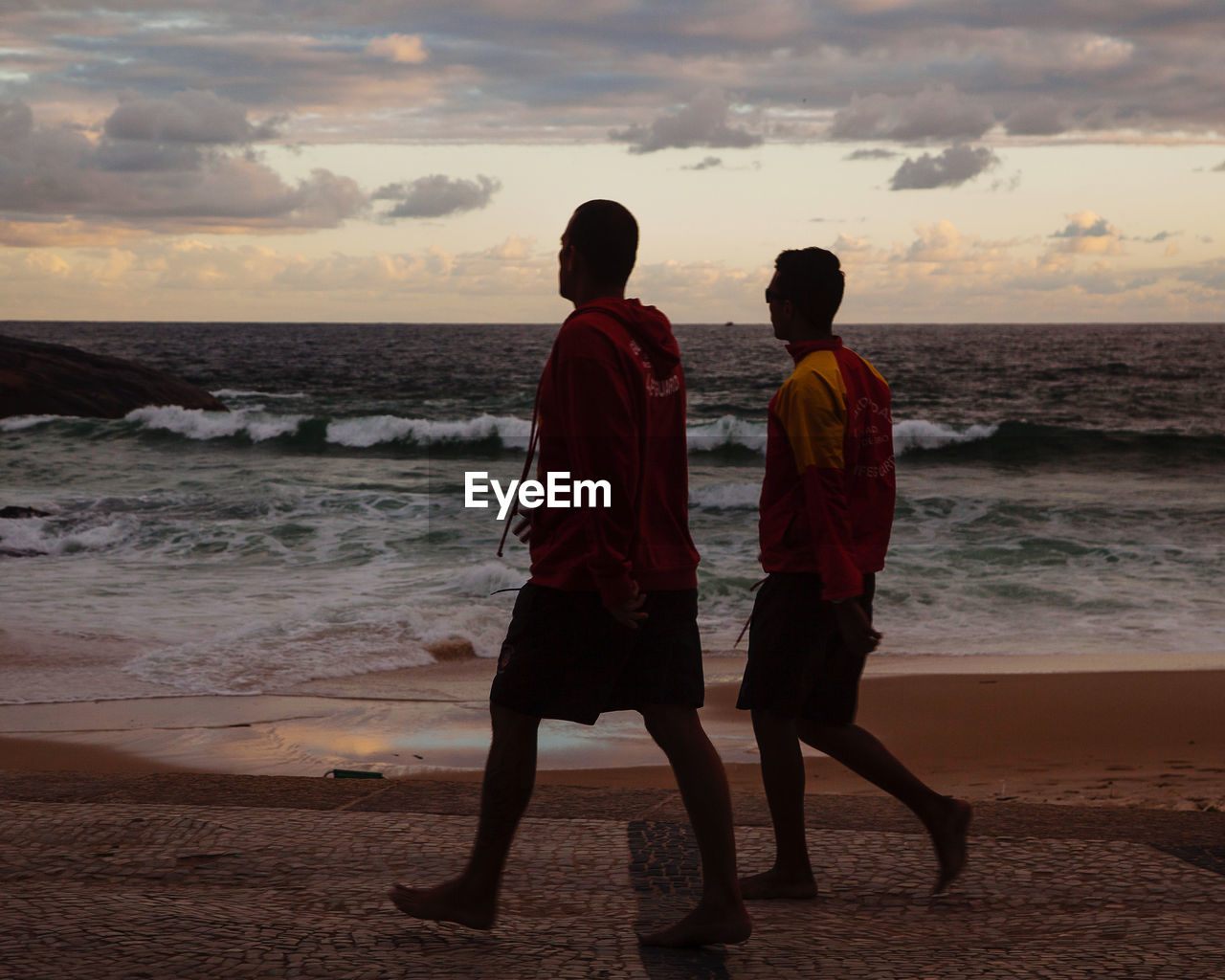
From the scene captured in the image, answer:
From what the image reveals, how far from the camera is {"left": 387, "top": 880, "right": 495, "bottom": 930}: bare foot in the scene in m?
2.53

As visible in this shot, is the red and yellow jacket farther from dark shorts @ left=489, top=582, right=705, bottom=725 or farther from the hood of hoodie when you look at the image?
Answer: dark shorts @ left=489, top=582, right=705, bottom=725

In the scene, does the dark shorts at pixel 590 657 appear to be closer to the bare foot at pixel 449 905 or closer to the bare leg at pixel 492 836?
the bare leg at pixel 492 836

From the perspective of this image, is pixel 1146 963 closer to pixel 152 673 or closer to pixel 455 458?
pixel 152 673

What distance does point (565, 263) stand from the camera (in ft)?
8.57

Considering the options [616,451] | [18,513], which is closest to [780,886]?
[616,451]

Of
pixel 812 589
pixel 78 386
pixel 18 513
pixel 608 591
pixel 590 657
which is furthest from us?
pixel 78 386

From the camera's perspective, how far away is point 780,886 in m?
2.92

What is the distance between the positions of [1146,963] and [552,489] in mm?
1455

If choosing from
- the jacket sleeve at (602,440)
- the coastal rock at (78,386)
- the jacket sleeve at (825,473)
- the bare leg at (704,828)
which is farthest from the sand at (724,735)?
the coastal rock at (78,386)

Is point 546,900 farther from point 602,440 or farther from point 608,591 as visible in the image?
point 602,440

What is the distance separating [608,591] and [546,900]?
2.81ft

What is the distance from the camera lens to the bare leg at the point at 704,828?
8.06 ft

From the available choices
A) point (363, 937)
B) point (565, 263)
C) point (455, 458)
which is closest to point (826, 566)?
point (565, 263)

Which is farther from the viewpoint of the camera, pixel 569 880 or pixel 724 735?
pixel 724 735
